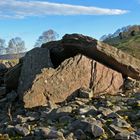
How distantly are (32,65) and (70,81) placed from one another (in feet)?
9.12

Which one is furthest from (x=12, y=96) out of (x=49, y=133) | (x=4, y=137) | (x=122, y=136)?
(x=122, y=136)

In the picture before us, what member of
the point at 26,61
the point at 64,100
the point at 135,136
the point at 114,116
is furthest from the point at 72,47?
the point at 135,136

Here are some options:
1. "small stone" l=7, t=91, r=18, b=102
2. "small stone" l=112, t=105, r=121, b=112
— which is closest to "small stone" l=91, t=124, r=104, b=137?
"small stone" l=112, t=105, r=121, b=112

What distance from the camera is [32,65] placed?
78.4 feet

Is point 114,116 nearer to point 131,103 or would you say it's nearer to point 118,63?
point 131,103

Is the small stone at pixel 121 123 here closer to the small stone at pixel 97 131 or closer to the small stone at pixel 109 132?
the small stone at pixel 109 132

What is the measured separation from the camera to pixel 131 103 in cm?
1962

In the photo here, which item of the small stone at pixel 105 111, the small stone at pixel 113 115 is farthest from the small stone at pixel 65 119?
the small stone at pixel 113 115

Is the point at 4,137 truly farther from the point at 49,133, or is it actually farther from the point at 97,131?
the point at 97,131

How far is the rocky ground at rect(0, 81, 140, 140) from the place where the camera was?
15391mm

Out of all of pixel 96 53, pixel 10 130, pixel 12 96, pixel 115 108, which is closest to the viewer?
pixel 10 130

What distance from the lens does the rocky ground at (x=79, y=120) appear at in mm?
15391

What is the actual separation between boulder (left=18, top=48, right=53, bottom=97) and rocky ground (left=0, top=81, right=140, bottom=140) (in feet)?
3.68

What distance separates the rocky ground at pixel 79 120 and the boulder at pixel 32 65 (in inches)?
44.2
